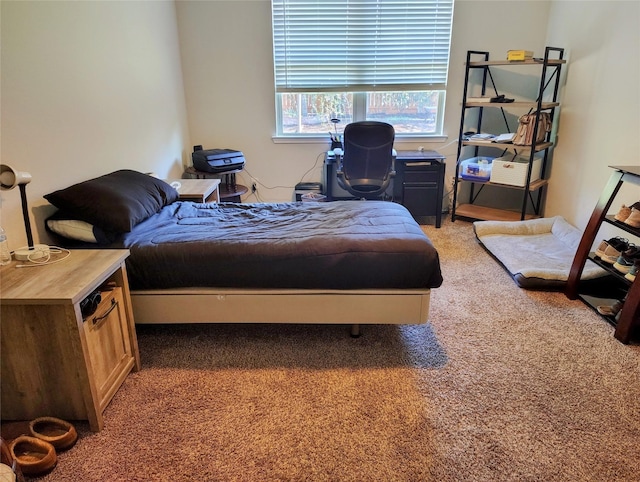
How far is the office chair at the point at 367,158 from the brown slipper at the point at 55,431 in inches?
111

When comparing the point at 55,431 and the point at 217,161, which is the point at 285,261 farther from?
the point at 217,161

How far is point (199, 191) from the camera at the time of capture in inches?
128

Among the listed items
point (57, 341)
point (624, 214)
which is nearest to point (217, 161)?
point (57, 341)

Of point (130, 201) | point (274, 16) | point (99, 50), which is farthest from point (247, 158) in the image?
point (130, 201)

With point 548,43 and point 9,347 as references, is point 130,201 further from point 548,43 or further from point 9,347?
point 548,43

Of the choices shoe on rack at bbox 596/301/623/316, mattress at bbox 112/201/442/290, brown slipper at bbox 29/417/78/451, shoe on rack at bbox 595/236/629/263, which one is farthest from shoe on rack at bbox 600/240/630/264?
brown slipper at bbox 29/417/78/451

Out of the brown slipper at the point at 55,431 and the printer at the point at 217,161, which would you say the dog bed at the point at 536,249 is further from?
the brown slipper at the point at 55,431

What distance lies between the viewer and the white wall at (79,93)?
6.62ft

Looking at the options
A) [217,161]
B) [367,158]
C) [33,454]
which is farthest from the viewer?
[217,161]

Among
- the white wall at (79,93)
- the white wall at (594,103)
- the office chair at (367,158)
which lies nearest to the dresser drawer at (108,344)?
the white wall at (79,93)

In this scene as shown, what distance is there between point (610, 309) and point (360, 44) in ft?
10.6

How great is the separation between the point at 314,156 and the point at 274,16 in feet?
4.63

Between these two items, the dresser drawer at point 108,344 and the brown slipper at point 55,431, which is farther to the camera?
the dresser drawer at point 108,344

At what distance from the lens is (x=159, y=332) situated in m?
2.36
